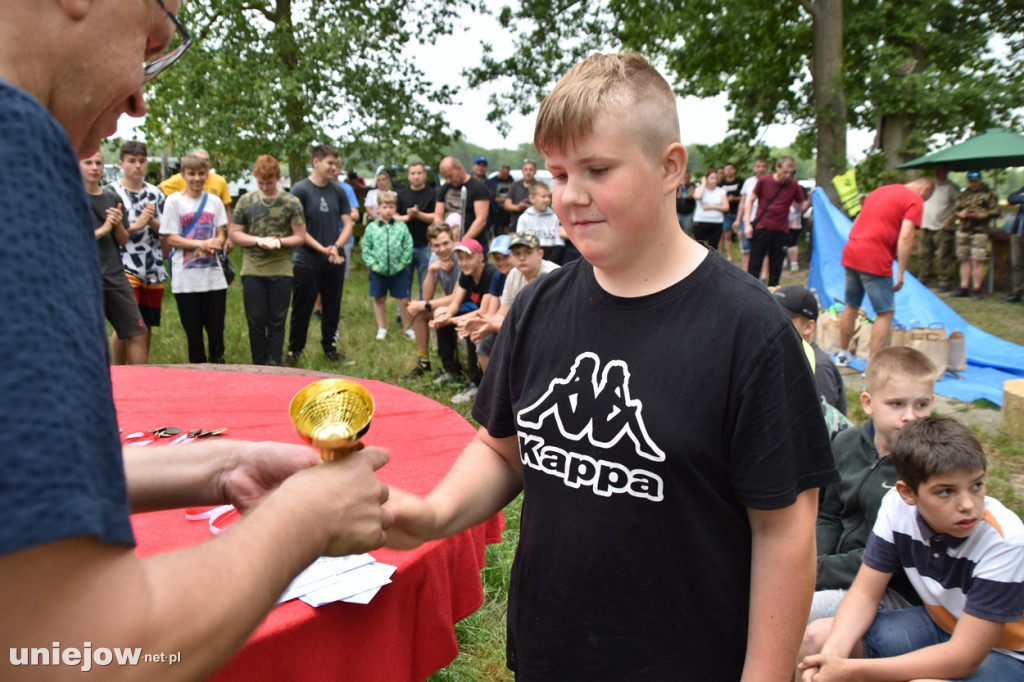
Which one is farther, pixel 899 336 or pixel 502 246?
pixel 899 336

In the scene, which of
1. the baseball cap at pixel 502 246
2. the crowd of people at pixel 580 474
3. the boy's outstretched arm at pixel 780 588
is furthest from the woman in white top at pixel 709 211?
the boy's outstretched arm at pixel 780 588

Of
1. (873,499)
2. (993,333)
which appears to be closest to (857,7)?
(993,333)

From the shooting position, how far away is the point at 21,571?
65 cm

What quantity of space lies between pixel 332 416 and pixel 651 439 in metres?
0.59

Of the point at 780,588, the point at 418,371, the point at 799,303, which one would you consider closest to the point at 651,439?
the point at 780,588

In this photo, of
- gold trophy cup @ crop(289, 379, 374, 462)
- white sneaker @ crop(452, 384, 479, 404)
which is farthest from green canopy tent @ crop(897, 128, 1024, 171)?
gold trophy cup @ crop(289, 379, 374, 462)

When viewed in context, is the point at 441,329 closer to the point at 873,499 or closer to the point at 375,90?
the point at 873,499

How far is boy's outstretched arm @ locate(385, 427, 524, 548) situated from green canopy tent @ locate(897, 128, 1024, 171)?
13036 millimetres

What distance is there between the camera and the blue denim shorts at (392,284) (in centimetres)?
901

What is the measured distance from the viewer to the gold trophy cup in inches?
51.2

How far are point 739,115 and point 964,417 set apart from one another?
1198 cm

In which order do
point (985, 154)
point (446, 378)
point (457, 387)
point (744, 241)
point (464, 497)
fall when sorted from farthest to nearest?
point (744, 241), point (985, 154), point (446, 378), point (457, 387), point (464, 497)

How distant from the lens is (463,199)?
9.74m

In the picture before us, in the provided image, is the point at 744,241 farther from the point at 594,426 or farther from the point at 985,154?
the point at 594,426
